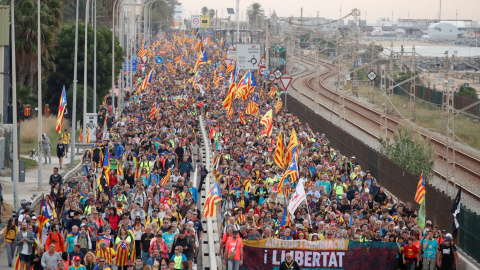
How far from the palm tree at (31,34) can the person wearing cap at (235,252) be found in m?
30.4

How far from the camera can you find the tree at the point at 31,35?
44.4m

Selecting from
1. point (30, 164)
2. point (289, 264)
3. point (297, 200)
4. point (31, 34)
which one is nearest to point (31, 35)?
point (31, 34)

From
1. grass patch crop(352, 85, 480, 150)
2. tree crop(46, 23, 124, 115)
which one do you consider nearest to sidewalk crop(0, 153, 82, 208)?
grass patch crop(352, 85, 480, 150)

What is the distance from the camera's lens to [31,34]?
147ft

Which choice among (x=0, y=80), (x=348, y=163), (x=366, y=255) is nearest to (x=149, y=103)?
(x=0, y=80)

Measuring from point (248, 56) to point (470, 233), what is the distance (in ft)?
139

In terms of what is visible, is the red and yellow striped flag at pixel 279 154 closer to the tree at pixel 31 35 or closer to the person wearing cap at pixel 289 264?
the person wearing cap at pixel 289 264

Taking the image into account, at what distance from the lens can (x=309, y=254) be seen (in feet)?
53.7

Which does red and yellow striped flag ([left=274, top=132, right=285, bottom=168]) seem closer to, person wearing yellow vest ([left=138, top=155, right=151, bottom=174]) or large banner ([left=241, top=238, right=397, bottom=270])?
person wearing yellow vest ([left=138, top=155, right=151, bottom=174])

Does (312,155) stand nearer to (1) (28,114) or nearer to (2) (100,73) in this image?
(1) (28,114)

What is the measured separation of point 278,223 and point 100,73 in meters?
40.8

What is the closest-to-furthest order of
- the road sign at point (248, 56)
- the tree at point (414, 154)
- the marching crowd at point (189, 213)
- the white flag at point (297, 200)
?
the marching crowd at point (189, 213) < the white flag at point (297, 200) < the tree at point (414, 154) < the road sign at point (248, 56)

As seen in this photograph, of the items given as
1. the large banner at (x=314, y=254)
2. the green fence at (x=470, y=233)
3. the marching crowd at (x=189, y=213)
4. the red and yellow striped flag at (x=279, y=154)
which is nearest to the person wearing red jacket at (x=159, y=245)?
the marching crowd at (x=189, y=213)

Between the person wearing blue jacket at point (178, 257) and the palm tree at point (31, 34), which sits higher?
the palm tree at point (31, 34)
